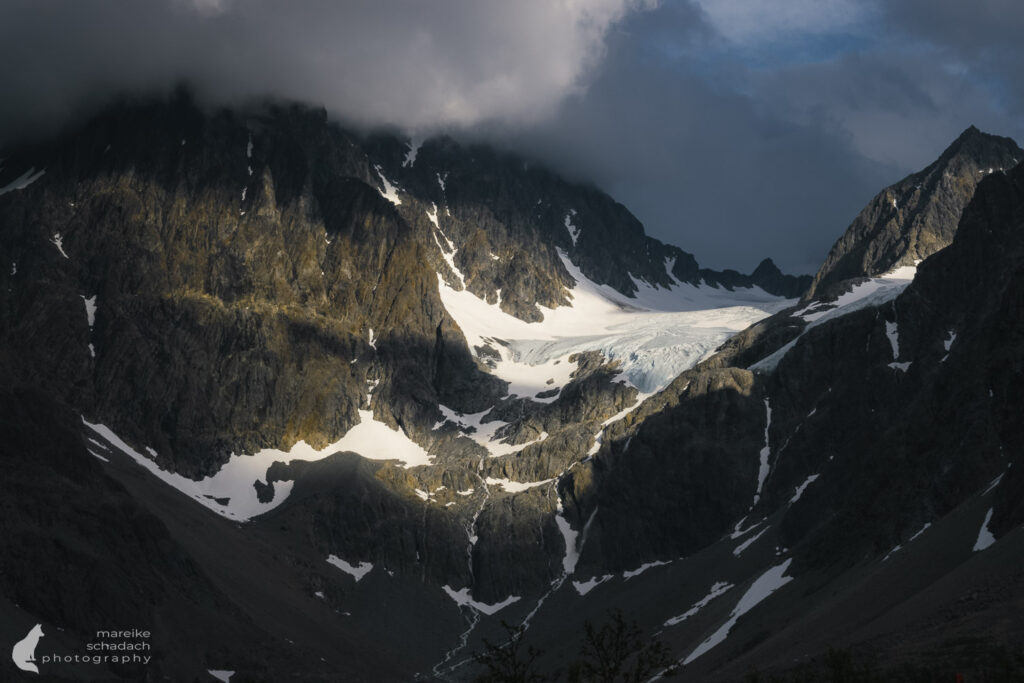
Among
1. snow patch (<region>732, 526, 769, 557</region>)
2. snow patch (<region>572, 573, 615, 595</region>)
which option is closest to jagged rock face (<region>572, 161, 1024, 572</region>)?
snow patch (<region>572, 573, 615, 595</region>)

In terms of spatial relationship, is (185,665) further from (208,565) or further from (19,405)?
(19,405)

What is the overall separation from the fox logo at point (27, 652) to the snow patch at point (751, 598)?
67.4m

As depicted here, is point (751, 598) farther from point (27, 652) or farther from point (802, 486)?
point (27, 652)

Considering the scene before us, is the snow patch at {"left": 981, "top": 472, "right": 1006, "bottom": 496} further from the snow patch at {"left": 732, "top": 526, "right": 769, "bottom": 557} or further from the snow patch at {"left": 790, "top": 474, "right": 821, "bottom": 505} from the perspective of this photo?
the snow patch at {"left": 732, "top": 526, "right": 769, "bottom": 557}

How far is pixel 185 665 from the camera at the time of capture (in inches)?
5098

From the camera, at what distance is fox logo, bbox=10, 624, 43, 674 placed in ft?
336

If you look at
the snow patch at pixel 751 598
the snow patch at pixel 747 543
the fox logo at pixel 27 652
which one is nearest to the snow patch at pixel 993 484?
the snow patch at pixel 751 598

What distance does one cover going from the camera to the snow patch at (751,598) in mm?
126562

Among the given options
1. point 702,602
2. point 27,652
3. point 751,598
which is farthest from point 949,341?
point 27,652

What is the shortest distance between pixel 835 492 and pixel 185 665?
90.3 m

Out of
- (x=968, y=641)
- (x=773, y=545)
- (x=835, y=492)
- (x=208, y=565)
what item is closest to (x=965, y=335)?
(x=835, y=492)

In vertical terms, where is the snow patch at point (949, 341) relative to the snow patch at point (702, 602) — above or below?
above

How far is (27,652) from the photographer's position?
107 metres

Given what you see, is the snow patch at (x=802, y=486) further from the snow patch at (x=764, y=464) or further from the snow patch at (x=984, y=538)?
the snow patch at (x=984, y=538)
